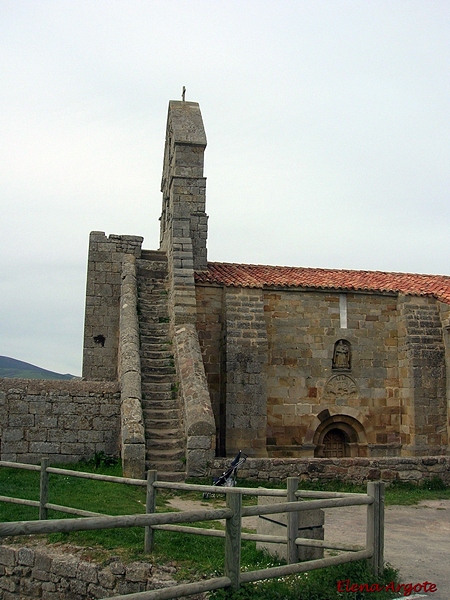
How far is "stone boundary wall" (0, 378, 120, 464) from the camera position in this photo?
1320cm

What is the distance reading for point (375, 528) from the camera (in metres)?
6.52

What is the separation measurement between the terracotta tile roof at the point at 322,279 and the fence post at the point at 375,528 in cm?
1099

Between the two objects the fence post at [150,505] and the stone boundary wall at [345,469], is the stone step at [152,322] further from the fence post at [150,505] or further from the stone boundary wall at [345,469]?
the fence post at [150,505]

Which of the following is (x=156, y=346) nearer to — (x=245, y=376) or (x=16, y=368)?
(x=245, y=376)

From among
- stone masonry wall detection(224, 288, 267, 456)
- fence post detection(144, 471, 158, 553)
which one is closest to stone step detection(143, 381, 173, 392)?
stone masonry wall detection(224, 288, 267, 456)

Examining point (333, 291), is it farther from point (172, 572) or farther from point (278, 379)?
point (172, 572)

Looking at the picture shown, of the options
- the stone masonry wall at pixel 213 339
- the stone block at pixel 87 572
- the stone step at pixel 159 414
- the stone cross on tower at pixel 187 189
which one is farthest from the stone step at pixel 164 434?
the stone cross on tower at pixel 187 189

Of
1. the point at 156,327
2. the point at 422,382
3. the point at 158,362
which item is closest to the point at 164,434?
the point at 158,362

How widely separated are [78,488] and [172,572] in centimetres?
432

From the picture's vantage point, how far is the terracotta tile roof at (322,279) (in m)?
17.8

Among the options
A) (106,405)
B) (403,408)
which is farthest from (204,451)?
(403,408)

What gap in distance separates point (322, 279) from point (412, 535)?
10.5 m

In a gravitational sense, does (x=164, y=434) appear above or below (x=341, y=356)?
below

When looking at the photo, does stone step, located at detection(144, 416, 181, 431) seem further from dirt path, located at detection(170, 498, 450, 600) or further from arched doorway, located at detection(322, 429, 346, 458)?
arched doorway, located at detection(322, 429, 346, 458)
